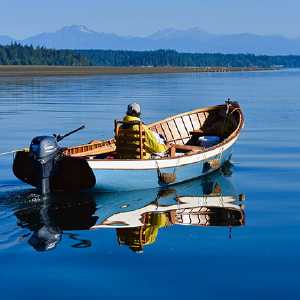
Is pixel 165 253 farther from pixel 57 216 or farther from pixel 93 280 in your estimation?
pixel 57 216

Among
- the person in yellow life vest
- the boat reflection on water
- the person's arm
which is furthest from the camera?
the person's arm

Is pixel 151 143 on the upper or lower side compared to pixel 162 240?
upper

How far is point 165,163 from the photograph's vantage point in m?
17.2

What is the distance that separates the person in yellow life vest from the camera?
16.7m

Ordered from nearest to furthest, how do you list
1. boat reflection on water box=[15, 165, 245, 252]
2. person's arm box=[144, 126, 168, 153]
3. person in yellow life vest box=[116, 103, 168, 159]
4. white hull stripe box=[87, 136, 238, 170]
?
boat reflection on water box=[15, 165, 245, 252] → white hull stripe box=[87, 136, 238, 170] → person in yellow life vest box=[116, 103, 168, 159] → person's arm box=[144, 126, 168, 153]

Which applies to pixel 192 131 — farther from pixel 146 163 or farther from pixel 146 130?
pixel 146 163

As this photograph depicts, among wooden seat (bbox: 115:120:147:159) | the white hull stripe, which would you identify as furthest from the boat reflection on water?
wooden seat (bbox: 115:120:147:159)

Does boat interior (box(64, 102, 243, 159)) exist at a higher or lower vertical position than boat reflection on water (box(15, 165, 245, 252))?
higher

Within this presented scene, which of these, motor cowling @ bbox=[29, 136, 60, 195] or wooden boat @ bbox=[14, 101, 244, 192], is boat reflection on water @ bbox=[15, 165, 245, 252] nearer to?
wooden boat @ bbox=[14, 101, 244, 192]

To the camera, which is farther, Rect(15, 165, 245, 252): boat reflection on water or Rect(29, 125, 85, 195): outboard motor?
Rect(29, 125, 85, 195): outboard motor

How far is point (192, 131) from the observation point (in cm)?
2369

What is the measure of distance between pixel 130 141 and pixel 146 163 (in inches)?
29.5

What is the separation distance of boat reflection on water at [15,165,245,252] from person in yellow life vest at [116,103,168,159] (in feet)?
3.49

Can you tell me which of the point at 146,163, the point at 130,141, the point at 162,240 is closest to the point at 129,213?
the point at 146,163
